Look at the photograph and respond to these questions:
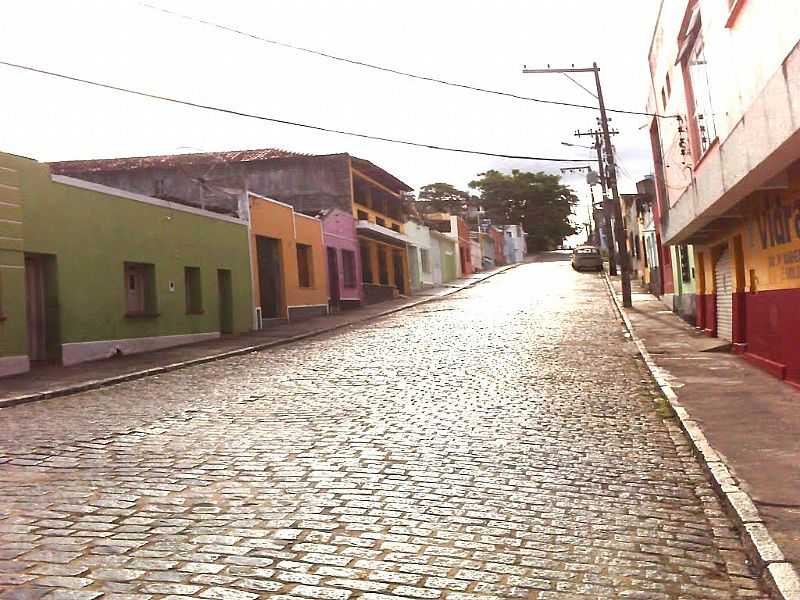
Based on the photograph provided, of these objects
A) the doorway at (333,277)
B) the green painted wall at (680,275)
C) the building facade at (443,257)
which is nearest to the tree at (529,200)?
the building facade at (443,257)

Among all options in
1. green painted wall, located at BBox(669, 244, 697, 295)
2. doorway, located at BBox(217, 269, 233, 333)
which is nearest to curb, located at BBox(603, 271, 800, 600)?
green painted wall, located at BBox(669, 244, 697, 295)

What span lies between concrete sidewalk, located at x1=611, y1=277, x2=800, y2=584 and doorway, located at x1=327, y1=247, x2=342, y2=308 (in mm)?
15919

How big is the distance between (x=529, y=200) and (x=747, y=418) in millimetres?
72503

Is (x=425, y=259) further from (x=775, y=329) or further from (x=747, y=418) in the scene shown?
(x=747, y=418)

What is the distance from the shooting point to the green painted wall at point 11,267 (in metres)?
12.7

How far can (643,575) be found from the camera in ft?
12.8

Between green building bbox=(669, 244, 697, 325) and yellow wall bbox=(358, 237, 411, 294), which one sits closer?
green building bbox=(669, 244, 697, 325)

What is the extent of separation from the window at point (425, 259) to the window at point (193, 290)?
2605 centimetres

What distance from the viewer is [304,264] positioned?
87.8 feet

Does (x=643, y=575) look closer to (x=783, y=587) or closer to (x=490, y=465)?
(x=783, y=587)

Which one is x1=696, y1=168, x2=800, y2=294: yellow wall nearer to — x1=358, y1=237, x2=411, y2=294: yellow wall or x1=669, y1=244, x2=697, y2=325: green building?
x1=669, y1=244, x2=697, y2=325: green building

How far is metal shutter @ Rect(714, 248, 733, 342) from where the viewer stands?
47.1 feet

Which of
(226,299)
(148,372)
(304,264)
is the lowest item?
(148,372)

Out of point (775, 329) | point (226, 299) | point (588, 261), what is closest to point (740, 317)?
point (775, 329)
